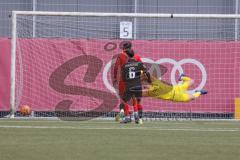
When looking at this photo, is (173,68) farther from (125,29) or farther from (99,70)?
(99,70)

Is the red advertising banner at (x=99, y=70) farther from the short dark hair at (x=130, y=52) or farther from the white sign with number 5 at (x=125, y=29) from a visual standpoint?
the short dark hair at (x=130, y=52)

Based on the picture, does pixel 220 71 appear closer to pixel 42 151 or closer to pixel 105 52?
pixel 105 52

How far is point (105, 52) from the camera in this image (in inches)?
756

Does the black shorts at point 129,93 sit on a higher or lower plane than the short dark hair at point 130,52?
lower

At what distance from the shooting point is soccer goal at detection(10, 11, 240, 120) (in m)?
18.8

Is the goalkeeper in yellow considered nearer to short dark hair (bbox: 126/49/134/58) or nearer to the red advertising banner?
the red advertising banner

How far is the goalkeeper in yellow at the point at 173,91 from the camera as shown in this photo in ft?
61.6

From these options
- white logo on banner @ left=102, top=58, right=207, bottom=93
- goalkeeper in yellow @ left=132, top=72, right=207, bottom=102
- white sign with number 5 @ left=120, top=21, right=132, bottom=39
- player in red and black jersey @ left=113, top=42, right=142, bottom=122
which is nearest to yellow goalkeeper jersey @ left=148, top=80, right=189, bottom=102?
goalkeeper in yellow @ left=132, top=72, right=207, bottom=102

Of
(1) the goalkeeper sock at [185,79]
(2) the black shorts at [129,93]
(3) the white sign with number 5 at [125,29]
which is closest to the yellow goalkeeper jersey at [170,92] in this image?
(1) the goalkeeper sock at [185,79]

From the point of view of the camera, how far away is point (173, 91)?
1888cm

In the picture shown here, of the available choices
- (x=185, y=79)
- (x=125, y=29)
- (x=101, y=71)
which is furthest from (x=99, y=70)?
(x=185, y=79)

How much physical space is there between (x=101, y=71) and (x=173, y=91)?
76.2 inches

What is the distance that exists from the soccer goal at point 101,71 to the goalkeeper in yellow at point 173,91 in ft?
0.43

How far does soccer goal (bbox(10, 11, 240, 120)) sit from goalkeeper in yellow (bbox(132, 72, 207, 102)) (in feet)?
0.43
